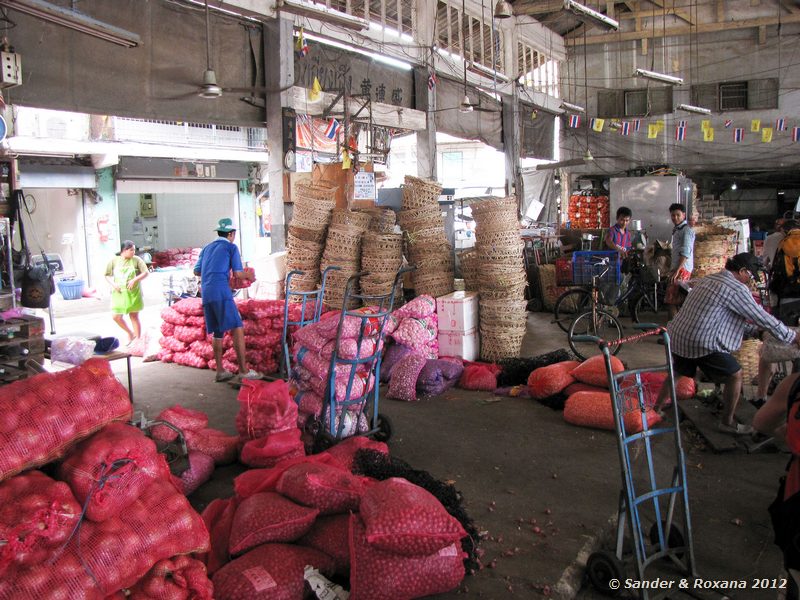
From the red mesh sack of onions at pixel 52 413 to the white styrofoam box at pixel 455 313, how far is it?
5.20m

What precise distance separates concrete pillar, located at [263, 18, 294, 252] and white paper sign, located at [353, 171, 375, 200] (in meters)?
1.09

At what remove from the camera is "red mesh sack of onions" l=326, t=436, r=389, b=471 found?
4.60m

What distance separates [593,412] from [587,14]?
804 centimetres

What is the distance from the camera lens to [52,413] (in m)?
3.09

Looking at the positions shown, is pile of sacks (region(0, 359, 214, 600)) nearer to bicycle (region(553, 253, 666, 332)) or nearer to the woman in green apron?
the woman in green apron

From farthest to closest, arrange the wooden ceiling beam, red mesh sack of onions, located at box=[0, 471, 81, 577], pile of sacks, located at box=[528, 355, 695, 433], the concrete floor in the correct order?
the wooden ceiling beam < pile of sacks, located at box=[528, 355, 695, 433] < the concrete floor < red mesh sack of onions, located at box=[0, 471, 81, 577]

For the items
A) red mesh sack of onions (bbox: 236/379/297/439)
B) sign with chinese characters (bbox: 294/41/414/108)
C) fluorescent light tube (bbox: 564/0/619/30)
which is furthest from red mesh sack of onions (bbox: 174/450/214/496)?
fluorescent light tube (bbox: 564/0/619/30)

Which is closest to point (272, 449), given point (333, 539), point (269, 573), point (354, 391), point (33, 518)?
point (354, 391)

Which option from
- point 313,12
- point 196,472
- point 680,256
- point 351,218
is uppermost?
point 313,12

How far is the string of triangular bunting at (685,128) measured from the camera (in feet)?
66.1

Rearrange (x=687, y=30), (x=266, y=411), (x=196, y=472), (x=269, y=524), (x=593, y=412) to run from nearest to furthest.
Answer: (x=269, y=524), (x=196, y=472), (x=266, y=411), (x=593, y=412), (x=687, y=30)

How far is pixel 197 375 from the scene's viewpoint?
27.1ft

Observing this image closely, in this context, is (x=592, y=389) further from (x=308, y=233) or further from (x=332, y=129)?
(x=332, y=129)

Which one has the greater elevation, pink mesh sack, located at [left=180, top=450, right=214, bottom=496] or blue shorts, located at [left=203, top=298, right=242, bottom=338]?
blue shorts, located at [left=203, top=298, right=242, bottom=338]
